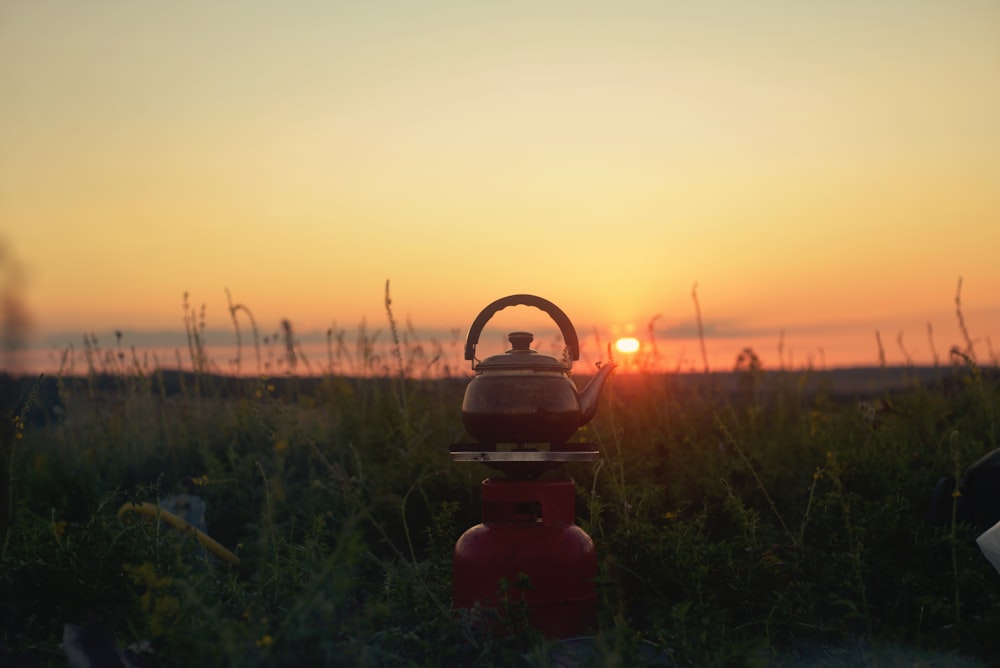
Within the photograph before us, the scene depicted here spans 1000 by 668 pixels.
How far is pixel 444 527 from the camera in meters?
5.11

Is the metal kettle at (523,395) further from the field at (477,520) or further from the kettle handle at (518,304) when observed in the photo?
the field at (477,520)

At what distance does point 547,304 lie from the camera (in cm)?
460

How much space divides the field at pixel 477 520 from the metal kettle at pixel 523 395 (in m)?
0.53

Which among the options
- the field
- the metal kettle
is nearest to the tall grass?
the field

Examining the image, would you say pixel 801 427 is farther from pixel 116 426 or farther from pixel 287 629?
pixel 116 426

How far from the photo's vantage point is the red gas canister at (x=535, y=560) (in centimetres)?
419

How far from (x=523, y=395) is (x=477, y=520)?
7.09 feet

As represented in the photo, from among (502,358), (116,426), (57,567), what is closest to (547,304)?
(502,358)

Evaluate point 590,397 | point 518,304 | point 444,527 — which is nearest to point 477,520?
point 444,527

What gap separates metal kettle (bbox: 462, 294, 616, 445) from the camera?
14.2 ft

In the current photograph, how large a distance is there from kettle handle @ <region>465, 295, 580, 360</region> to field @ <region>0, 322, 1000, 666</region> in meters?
0.73

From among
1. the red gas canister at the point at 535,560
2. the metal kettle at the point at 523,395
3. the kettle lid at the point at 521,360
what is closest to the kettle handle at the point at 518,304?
the metal kettle at the point at 523,395

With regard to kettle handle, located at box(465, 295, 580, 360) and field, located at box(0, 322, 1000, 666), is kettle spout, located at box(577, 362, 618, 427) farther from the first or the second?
field, located at box(0, 322, 1000, 666)

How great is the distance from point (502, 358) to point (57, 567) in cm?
223
